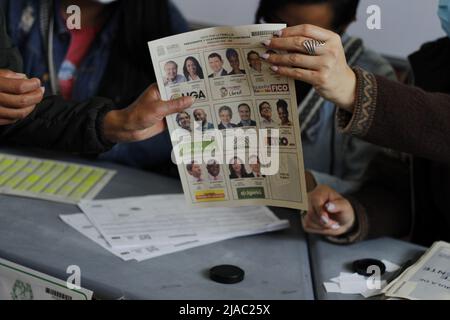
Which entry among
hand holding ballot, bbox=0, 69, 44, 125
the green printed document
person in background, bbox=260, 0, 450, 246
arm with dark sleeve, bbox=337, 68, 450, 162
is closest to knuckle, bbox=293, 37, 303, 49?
person in background, bbox=260, 0, 450, 246

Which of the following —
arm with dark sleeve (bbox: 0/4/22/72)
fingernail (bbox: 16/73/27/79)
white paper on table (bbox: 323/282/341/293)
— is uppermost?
arm with dark sleeve (bbox: 0/4/22/72)

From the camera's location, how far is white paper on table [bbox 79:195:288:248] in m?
1.39

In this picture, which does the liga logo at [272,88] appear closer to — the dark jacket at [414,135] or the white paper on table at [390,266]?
the dark jacket at [414,135]

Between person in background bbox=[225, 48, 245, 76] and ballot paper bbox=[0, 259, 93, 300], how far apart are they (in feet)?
1.39

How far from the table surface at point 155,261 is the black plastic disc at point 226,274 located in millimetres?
11

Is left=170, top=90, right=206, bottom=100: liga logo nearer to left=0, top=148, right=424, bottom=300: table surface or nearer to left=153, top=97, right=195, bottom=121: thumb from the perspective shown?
left=153, top=97, right=195, bottom=121: thumb

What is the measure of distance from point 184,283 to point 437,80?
708 millimetres

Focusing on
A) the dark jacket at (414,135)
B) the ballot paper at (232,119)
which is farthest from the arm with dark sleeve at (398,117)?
the ballot paper at (232,119)

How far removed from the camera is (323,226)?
4.75 feet

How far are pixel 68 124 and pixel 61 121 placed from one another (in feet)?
0.04

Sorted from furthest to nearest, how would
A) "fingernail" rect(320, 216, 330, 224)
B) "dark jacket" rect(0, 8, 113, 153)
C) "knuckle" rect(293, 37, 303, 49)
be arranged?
"fingernail" rect(320, 216, 330, 224) < "dark jacket" rect(0, 8, 113, 153) < "knuckle" rect(293, 37, 303, 49)

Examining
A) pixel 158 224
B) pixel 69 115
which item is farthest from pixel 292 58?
pixel 158 224

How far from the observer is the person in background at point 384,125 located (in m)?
1.14

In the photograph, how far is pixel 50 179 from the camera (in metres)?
1.61
